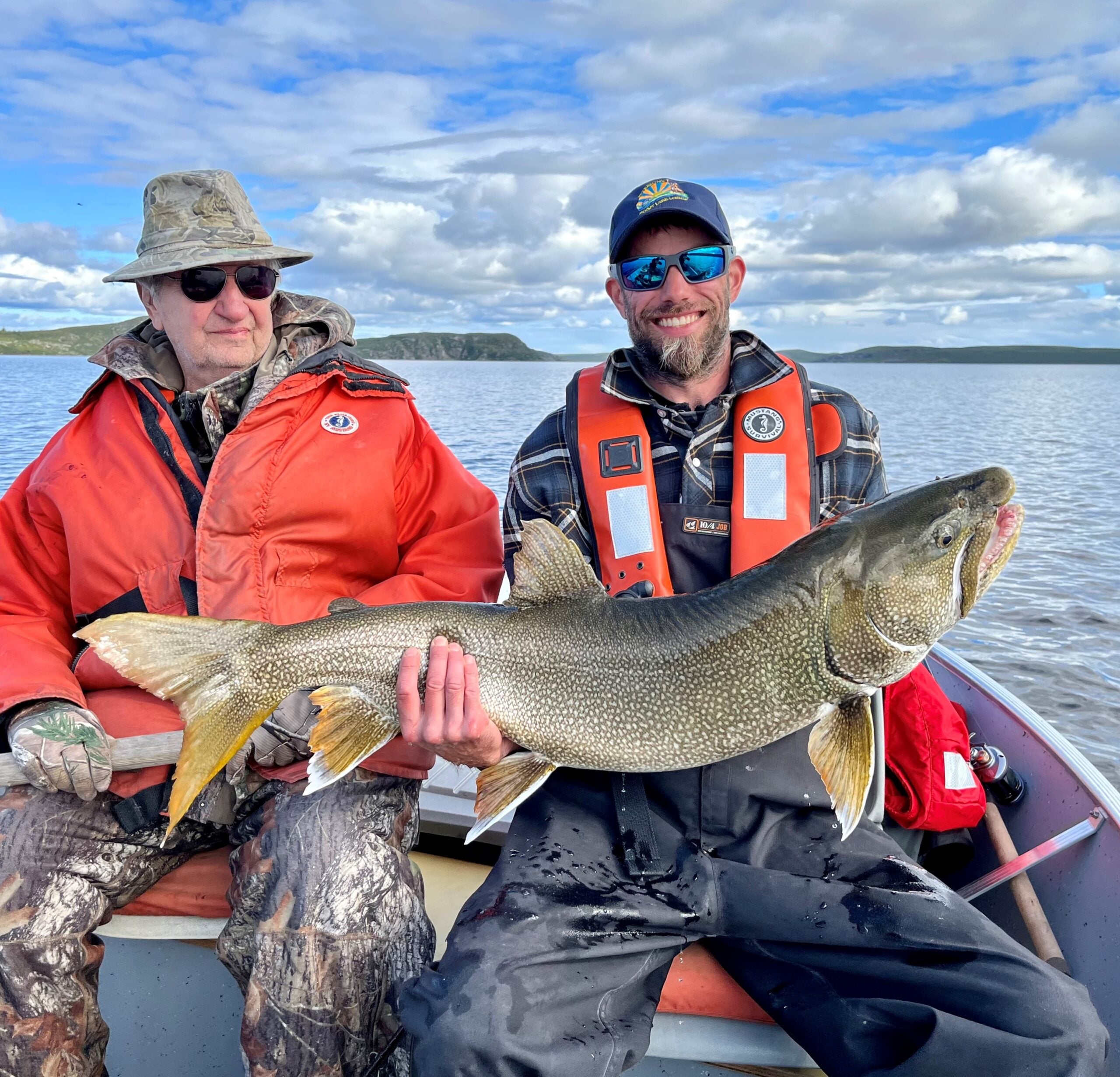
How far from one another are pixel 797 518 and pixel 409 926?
205cm

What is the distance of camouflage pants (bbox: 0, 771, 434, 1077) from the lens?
289 cm

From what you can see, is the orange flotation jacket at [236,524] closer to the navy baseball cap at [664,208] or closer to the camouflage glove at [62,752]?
the camouflage glove at [62,752]

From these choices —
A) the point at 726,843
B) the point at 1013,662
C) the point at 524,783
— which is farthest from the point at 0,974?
the point at 1013,662

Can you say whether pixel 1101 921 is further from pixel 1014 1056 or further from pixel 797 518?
pixel 797 518

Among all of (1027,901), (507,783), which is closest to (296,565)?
(507,783)

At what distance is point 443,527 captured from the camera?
13.0ft

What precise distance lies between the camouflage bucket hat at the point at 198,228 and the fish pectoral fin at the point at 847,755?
2.99 metres

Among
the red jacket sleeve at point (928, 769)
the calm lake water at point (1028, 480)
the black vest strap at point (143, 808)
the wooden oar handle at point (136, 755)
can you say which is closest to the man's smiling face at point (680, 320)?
the red jacket sleeve at point (928, 769)

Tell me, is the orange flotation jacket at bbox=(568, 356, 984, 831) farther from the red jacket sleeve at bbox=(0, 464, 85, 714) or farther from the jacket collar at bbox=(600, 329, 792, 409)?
the red jacket sleeve at bbox=(0, 464, 85, 714)

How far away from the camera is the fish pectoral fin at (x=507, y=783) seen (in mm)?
3000

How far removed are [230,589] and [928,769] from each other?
9.48ft

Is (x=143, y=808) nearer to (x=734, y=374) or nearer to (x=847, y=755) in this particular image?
(x=847, y=755)

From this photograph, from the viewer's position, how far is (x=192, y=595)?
145 inches

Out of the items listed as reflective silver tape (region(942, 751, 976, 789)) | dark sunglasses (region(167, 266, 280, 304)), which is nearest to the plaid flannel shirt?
reflective silver tape (region(942, 751, 976, 789))
